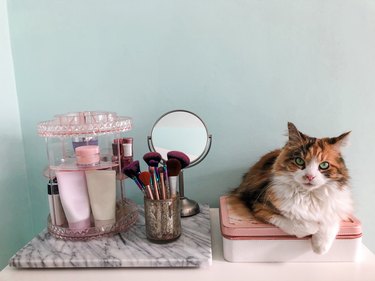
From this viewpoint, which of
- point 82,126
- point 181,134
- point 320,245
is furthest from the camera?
point 181,134

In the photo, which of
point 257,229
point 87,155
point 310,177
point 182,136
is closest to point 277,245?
point 257,229

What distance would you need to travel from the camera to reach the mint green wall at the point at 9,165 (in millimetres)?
937

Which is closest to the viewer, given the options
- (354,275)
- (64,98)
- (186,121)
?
(354,275)

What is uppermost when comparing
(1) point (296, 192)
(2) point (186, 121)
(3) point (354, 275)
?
(2) point (186, 121)

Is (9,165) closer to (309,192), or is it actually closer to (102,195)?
(102,195)

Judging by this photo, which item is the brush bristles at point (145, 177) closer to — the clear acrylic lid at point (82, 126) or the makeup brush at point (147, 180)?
the makeup brush at point (147, 180)

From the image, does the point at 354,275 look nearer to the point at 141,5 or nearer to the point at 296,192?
the point at 296,192

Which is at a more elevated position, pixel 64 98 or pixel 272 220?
pixel 64 98

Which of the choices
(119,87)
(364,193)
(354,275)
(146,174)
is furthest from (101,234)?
(364,193)

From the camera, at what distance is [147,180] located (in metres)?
0.70

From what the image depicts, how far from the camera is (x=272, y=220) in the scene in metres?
0.67

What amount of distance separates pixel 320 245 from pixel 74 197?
58cm

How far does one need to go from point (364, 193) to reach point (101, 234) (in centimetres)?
80

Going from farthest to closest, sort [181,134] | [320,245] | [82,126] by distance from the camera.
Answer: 1. [181,134]
2. [82,126]
3. [320,245]
